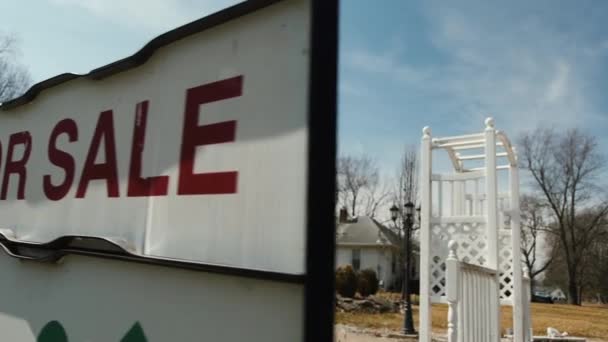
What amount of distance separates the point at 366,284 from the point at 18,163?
645 inches

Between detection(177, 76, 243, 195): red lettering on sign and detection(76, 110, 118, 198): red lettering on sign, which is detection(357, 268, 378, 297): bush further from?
detection(177, 76, 243, 195): red lettering on sign

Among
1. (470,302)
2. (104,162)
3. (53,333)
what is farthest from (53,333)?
(470,302)

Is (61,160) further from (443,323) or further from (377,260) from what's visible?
(377,260)

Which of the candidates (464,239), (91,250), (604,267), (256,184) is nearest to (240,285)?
(256,184)

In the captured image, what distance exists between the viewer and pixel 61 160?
4.02ft

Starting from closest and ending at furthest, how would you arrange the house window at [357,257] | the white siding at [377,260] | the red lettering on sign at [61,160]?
the red lettering on sign at [61,160] < the white siding at [377,260] < the house window at [357,257]

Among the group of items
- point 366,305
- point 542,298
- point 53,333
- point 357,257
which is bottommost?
point 542,298

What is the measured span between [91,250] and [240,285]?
1.51 feet

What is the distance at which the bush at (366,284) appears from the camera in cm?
1675

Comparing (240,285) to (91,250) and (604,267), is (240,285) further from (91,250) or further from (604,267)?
(604,267)

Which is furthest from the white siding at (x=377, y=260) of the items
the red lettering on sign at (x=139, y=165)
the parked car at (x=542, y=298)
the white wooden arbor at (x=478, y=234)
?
the red lettering on sign at (x=139, y=165)

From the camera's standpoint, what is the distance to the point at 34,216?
1.29 meters

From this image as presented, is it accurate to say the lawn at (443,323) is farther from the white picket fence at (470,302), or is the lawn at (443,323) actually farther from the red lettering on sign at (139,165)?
the red lettering on sign at (139,165)

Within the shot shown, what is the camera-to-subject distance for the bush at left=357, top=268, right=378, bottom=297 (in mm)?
16750
